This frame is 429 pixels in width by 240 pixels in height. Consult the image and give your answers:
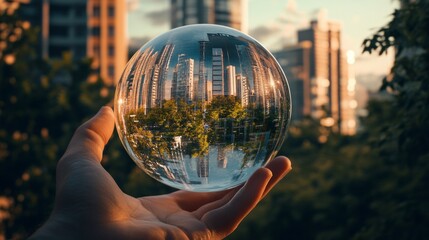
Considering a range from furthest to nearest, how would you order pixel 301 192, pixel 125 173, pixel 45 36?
pixel 45 36
pixel 125 173
pixel 301 192

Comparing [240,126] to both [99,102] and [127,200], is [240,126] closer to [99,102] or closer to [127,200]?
[127,200]

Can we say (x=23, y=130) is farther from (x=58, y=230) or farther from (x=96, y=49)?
(x=96, y=49)

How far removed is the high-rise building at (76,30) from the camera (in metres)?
103

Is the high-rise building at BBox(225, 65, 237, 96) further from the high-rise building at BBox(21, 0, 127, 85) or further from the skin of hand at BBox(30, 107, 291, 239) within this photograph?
the high-rise building at BBox(21, 0, 127, 85)

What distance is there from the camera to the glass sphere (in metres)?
4.31

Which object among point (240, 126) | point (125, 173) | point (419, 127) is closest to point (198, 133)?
point (240, 126)

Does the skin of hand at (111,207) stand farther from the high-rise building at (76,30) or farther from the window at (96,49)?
the window at (96,49)

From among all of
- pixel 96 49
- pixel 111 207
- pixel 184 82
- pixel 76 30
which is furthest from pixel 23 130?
pixel 96 49

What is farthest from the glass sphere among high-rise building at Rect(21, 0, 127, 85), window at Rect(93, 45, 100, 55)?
window at Rect(93, 45, 100, 55)

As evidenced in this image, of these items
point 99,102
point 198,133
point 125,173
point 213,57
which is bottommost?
point 125,173

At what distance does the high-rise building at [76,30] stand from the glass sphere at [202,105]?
95.0 metres

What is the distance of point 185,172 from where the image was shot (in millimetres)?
4547

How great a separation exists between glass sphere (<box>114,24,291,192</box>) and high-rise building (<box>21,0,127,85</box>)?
312ft

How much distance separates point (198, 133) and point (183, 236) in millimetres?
818
